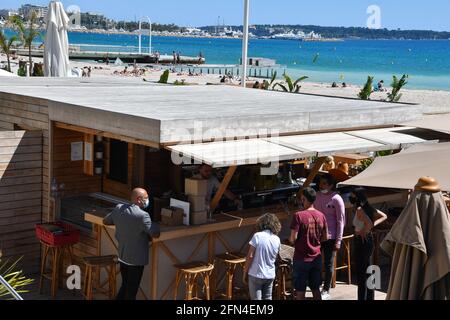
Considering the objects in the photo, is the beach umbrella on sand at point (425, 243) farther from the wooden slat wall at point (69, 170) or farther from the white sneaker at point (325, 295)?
the wooden slat wall at point (69, 170)

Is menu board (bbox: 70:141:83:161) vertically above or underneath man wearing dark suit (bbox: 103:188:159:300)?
above

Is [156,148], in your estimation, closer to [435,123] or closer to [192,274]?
[192,274]

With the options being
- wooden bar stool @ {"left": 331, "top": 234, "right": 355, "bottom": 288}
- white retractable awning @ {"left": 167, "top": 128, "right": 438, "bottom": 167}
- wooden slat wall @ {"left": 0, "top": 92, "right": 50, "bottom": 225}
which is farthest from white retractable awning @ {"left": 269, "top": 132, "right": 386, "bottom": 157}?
wooden slat wall @ {"left": 0, "top": 92, "right": 50, "bottom": 225}

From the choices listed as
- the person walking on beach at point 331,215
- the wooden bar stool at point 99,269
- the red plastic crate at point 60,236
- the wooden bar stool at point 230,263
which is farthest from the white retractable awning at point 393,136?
the red plastic crate at point 60,236

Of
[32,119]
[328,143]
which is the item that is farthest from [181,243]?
[32,119]

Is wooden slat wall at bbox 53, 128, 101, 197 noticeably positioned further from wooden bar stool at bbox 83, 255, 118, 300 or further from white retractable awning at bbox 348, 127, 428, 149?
white retractable awning at bbox 348, 127, 428, 149

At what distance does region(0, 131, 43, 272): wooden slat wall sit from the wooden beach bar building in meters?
0.01

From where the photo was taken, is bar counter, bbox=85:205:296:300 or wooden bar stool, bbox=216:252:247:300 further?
wooden bar stool, bbox=216:252:247:300

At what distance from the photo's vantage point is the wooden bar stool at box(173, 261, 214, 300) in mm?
8406

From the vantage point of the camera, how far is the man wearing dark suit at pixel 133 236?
7.83m

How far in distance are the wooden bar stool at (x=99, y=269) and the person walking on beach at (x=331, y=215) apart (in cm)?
260

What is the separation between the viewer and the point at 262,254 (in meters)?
7.63

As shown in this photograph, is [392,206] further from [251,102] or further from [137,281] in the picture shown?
[137,281]

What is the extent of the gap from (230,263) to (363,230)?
1633 mm
